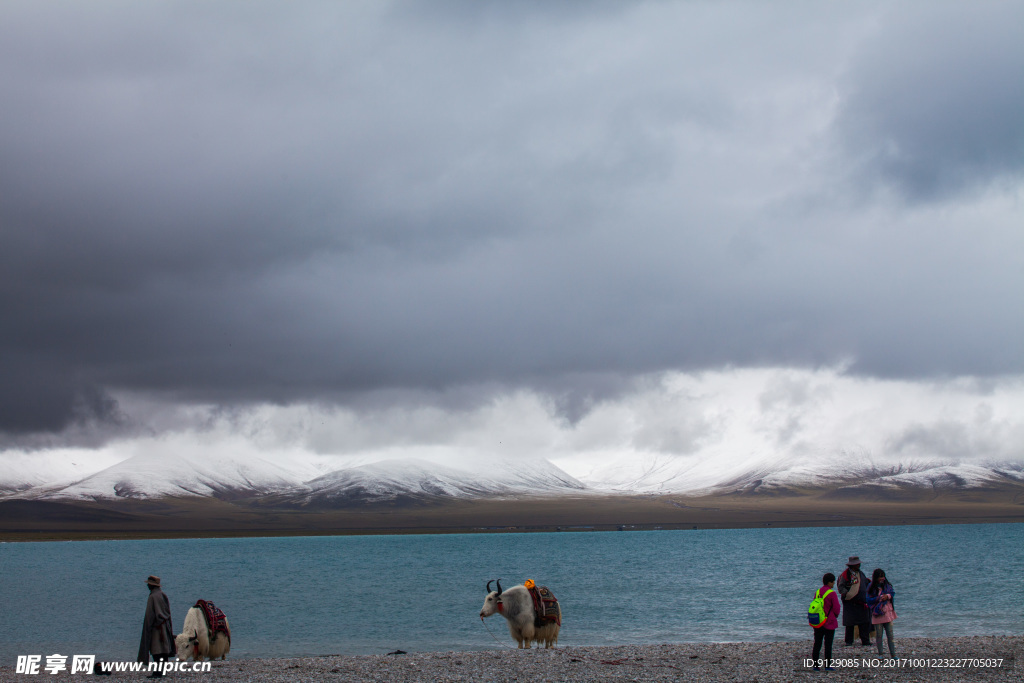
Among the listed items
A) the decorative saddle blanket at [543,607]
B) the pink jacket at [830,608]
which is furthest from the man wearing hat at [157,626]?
the pink jacket at [830,608]

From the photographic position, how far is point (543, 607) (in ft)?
101

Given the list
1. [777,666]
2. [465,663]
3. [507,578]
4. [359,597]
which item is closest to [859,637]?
[777,666]

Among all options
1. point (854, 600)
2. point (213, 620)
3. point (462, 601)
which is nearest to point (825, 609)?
point (854, 600)

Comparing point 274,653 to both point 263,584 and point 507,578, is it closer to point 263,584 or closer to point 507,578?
point 263,584

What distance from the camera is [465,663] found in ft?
86.9

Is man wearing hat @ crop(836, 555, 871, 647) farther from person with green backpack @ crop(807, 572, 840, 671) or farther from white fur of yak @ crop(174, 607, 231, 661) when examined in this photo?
white fur of yak @ crop(174, 607, 231, 661)

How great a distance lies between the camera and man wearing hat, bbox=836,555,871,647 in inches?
946

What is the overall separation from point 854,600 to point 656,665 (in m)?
6.19

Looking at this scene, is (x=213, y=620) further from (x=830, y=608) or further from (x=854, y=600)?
(x=854, y=600)

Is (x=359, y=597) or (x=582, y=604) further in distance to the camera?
(x=359, y=597)

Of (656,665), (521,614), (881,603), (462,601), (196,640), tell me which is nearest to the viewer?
(881,603)

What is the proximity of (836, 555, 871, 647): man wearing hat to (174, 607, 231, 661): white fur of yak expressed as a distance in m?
18.9

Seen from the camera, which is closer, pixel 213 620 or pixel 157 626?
pixel 157 626

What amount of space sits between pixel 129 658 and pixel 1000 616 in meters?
41.5
